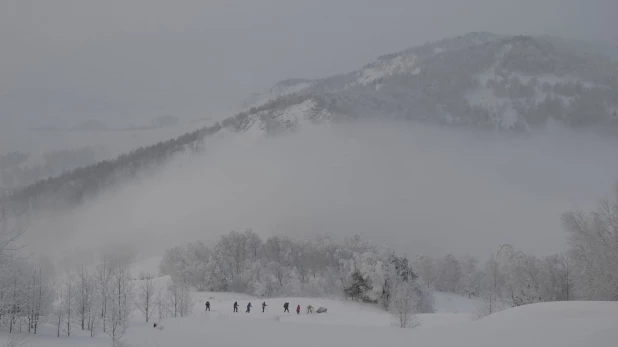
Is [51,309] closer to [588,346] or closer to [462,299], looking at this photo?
[588,346]

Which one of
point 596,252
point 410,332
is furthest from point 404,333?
point 596,252

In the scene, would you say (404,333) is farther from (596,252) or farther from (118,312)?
(596,252)

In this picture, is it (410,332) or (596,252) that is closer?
(410,332)

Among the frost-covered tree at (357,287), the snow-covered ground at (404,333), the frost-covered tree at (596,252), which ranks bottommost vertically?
the frost-covered tree at (357,287)

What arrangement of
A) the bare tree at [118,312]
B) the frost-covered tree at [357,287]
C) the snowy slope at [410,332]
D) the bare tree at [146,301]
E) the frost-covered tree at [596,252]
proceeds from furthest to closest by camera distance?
the frost-covered tree at [357,287], the bare tree at [146,301], the frost-covered tree at [596,252], the bare tree at [118,312], the snowy slope at [410,332]

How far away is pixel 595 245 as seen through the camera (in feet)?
116

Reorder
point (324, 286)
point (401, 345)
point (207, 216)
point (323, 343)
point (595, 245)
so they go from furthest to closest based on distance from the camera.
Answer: point (207, 216) → point (324, 286) → point (595, 245) → point (323, 343) → point (401, 345)

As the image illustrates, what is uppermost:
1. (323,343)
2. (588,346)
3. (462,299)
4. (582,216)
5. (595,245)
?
(582,216)

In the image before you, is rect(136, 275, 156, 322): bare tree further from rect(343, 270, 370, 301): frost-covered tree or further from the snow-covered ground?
rect(343, 270, 370, 301): frost-covered tree

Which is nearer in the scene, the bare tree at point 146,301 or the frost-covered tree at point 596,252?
the frost-covered tree at point 596,252

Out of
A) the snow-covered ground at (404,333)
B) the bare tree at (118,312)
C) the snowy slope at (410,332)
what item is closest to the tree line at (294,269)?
the snow-covered ground at (404,333)

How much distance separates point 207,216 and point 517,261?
474ft

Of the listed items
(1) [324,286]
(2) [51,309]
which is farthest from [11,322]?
(1) [324,286]

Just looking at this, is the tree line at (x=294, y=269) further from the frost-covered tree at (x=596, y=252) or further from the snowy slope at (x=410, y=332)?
the snowy slope at (x=410, y=332)
